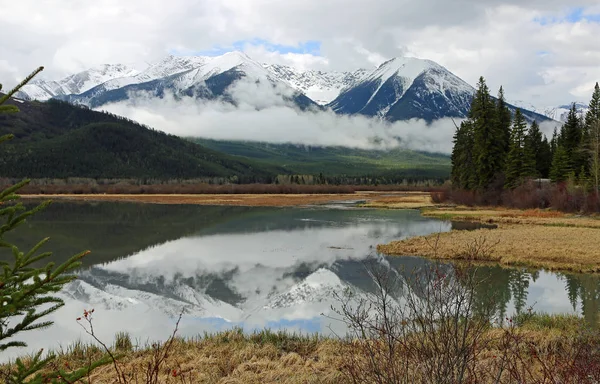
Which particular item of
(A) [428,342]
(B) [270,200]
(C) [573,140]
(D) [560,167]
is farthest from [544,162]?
(A) [428,342]

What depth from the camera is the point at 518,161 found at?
59438 millimetres

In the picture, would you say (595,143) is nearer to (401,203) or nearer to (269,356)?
(401,203)

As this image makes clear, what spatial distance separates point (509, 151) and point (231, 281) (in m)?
52.7

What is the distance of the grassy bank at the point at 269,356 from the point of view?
27.6 ft

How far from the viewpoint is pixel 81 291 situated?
66.3 ft

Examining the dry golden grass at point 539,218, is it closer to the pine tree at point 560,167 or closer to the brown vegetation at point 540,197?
the brown vegetation at point 540,197

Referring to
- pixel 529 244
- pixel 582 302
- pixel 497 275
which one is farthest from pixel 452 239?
pixel 582 302

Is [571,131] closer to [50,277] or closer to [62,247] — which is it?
[62,247]

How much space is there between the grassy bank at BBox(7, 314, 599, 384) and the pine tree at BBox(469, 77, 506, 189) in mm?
55301

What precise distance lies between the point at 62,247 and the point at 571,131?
67.5 m

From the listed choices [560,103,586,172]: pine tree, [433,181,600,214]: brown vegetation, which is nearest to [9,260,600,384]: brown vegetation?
[433,181,600,214]: brown vegetation

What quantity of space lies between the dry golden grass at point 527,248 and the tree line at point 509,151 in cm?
2498

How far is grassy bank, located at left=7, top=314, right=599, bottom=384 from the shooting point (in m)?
8.41

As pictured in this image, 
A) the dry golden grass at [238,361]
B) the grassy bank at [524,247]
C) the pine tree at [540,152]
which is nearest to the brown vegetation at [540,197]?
the grassy bank at [524,247]
